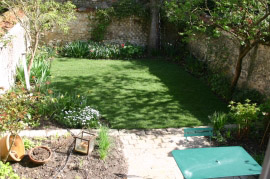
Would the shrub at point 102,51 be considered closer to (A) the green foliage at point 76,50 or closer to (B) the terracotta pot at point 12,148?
(A) the green foliage at point 76,50

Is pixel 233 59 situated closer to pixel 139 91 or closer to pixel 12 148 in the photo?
pixel 139 91

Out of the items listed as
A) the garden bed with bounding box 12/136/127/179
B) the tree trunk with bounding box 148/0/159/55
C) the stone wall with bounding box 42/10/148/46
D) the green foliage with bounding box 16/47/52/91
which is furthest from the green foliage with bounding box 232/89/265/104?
the stone wall with bounding box 42/10/148/46

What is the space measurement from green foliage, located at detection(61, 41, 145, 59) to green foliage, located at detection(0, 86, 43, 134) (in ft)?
16.7

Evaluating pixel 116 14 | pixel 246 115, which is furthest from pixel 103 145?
pixel 116 14

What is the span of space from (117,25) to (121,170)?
949 cm

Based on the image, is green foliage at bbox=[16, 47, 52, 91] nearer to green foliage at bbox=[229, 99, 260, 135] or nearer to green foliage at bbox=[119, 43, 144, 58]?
green foliage at bbox=[119, 43, 144, 58]

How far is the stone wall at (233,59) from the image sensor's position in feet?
23.5

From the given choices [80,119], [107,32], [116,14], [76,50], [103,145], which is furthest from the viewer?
[107,32]

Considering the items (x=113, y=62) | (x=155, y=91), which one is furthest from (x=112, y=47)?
(x=155, y=91)

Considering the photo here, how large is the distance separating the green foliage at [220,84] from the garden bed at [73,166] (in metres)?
4.15

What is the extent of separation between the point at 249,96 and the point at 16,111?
19.0 feet

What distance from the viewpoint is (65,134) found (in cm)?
568

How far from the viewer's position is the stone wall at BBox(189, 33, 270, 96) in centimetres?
717

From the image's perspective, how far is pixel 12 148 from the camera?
4.72 meters
